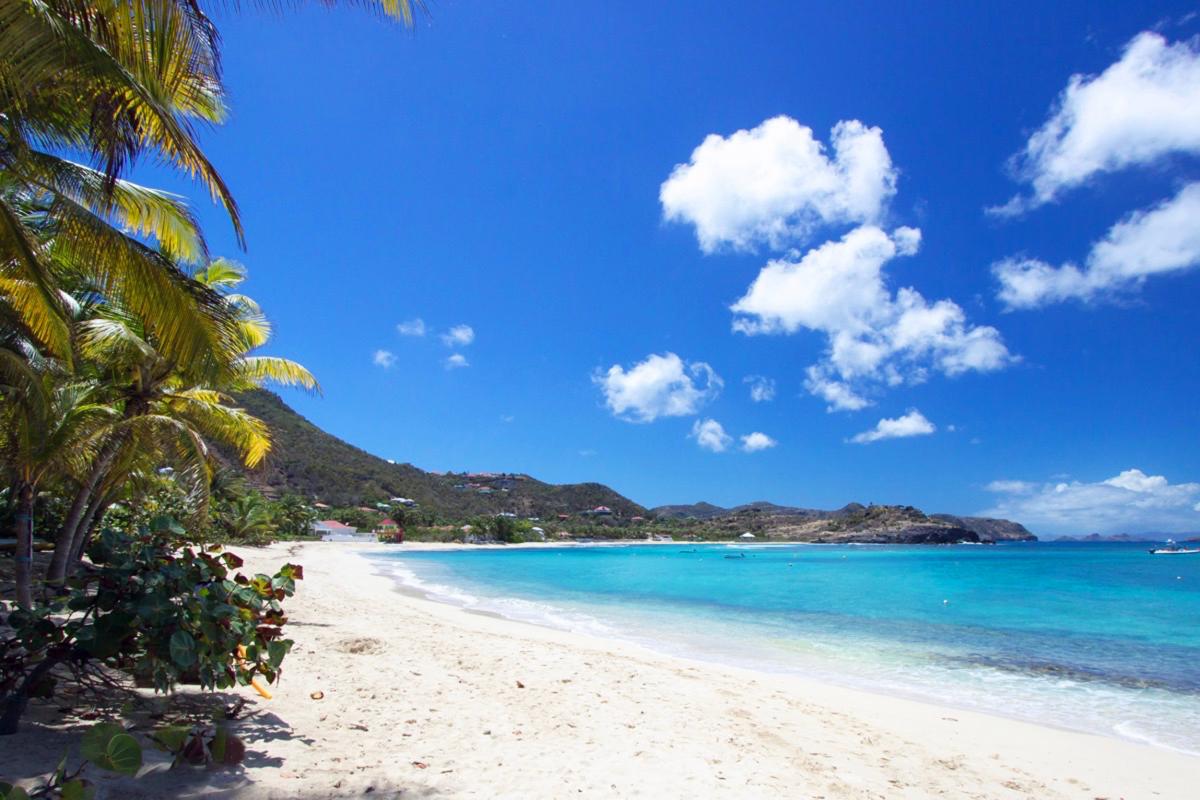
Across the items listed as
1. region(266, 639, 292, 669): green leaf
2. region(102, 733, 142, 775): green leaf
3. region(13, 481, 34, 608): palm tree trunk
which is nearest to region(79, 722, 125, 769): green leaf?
region(102, 733, 142, 775): green leaf

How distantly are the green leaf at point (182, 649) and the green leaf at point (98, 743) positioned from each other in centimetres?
47

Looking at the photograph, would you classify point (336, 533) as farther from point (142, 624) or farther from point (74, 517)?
→ point (142, 624)

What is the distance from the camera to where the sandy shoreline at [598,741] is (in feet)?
11.6

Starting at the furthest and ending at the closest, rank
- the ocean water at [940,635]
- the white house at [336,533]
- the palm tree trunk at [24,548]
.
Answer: the white house at [336,533]
the ocean water at [940,635]
the palm tree trunk at [24,548]

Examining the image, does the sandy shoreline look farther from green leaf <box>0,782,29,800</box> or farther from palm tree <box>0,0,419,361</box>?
palm tree <box>0,0,419,361</box>

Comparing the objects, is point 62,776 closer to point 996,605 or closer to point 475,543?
point 996,605

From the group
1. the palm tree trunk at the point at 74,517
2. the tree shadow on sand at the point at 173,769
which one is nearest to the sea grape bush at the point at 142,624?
the tree shadow on sand at the point at 173,769

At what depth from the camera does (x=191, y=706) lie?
4.15 m

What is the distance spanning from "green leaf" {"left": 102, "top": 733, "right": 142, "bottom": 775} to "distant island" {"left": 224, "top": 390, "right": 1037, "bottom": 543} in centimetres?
4884

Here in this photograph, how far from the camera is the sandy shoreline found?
3.55 meters

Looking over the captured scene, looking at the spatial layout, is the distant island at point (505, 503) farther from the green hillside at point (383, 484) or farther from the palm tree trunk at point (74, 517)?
the palm tree trunk at point (74, 517)

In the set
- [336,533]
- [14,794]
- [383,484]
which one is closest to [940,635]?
[14,794]

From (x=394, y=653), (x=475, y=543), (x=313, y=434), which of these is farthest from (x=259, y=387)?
(x=313, y=434)

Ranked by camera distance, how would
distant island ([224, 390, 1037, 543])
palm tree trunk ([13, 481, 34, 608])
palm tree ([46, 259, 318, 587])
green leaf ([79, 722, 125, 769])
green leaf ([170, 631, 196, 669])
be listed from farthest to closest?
distant island ([224, 390, 1037, 543]) < palm tree ([46, 259, 318, 587]) < palm tree trunk ([13, 481, 34, 608]) < green leaf ([170, 631, 196, 669]) < green leaf ([79, 722, 125, 769])
